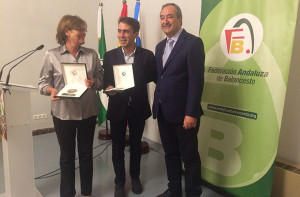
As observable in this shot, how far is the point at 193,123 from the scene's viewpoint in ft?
5.37

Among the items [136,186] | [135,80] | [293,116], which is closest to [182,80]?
[135,80]

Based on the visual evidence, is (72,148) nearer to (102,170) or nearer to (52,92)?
(52,92)

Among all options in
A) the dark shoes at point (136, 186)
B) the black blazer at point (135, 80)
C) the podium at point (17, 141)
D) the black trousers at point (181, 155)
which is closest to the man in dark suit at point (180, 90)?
the black trousers at point (181, 155)

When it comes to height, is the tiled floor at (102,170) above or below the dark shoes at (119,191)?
below

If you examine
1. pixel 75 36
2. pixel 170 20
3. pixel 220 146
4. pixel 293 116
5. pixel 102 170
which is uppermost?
pixel 170 20

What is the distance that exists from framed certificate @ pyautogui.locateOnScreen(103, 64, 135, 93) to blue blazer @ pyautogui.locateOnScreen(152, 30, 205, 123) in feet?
0.75

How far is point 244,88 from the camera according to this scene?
1.89m

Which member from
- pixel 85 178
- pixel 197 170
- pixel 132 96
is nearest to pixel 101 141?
pixel 85 178

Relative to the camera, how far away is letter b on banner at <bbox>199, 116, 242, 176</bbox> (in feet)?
6.53

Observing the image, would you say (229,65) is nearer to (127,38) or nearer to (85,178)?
(127,38)

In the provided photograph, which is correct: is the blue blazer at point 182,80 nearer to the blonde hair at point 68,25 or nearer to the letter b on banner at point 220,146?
the letter b on banner at point 220,146

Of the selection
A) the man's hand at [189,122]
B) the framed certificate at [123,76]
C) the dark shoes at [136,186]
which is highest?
the framed certificate at [123,76]

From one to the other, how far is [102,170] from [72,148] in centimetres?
88

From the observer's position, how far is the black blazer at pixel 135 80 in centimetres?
190
